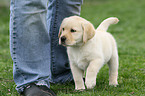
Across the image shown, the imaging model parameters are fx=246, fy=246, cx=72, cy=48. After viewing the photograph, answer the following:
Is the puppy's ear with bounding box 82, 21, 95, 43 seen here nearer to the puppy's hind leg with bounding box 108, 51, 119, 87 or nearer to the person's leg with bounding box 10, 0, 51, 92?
the person's leg with bounding box 10, 0, 51, 92

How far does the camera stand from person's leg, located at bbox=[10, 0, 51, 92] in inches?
87.7

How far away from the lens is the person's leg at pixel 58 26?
2994 mm

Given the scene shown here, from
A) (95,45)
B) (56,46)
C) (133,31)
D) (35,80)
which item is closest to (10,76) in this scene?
(56,46)

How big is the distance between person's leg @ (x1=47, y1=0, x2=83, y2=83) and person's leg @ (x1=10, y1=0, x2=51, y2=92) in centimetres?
66

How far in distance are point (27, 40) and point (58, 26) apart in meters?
0.83

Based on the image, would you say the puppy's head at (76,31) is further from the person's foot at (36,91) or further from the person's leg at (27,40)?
the person's foot at (36,91)

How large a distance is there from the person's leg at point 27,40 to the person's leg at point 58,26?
2.17ft

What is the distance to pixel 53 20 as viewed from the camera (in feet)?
9.95

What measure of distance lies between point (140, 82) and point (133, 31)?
6366 mm

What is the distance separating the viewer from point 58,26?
9.96 ft

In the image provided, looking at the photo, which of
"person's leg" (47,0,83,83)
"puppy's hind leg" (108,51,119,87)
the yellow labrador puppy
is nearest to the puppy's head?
the yellow labrador puppy

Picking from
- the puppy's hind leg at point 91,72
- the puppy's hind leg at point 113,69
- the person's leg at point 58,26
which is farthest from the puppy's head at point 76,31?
the puppy's hind leg at point 113,69

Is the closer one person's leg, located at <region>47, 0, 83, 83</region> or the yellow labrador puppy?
the yellow labrador puppy

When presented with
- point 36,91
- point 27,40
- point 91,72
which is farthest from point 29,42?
point 91,72
